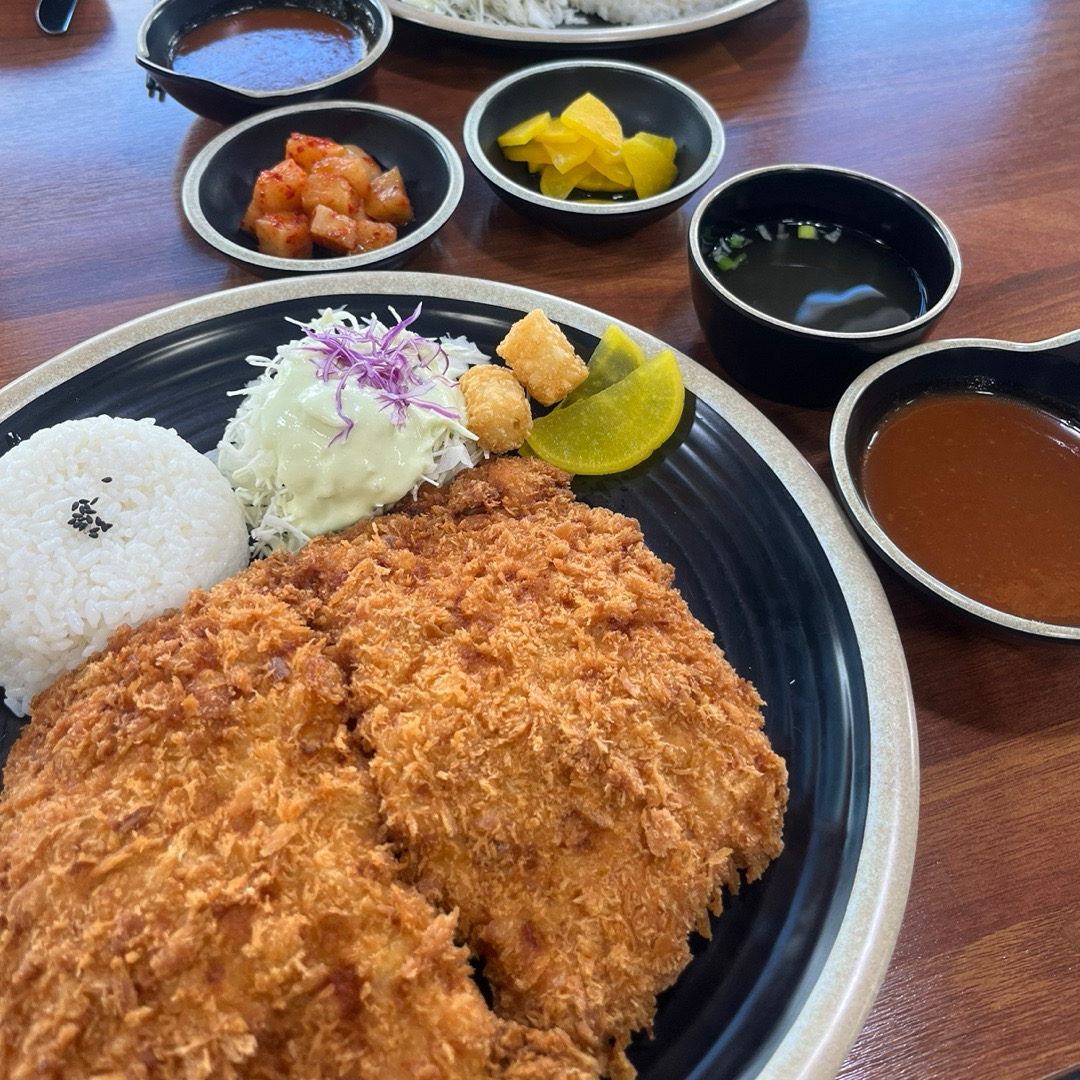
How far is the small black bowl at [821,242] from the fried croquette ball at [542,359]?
1.20 ft

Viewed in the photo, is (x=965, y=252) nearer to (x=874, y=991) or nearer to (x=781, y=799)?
(x=781, y=799)

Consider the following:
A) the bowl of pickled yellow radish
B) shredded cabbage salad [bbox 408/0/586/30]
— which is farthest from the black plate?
shredded cabbage salad [bbox 408/0/586/30]

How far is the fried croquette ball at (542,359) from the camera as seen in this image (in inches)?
74.8

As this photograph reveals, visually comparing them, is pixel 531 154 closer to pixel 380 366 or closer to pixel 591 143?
pixel 591 143

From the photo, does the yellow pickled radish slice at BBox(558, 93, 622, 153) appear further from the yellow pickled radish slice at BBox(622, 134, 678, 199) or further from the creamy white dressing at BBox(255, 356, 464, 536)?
the creamy white dressing at BBox(255, 356, 464, 536)

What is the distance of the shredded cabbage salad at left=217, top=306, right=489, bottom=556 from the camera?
1.77m

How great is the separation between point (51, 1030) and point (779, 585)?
139 cm

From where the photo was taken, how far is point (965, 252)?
2475 millimetres

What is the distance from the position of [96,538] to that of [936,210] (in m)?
2.61

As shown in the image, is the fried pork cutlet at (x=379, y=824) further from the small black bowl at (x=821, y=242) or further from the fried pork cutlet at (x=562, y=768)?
the small black bowl at (x=821, y=242)

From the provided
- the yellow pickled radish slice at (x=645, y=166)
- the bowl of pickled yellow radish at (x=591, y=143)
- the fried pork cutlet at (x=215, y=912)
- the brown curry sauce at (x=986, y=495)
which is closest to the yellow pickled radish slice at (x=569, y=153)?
the bowl of pickled yellow radish at (x=591, y=143)

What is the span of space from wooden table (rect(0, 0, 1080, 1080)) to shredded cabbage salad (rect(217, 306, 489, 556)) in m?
0.62

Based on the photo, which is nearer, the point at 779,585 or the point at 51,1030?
the point at 51,1030

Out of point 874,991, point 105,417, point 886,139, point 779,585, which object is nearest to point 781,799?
point 874,991
